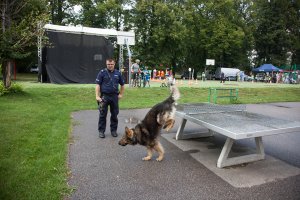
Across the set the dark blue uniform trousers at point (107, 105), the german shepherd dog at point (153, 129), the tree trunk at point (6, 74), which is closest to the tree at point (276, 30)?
the tree trunk at point (6, 74)

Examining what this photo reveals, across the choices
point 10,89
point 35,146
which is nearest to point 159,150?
point 35,146

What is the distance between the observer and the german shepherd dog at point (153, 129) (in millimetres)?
5340

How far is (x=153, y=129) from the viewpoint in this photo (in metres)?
5.36

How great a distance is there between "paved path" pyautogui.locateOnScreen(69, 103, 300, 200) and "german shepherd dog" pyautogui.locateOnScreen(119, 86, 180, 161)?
32cm

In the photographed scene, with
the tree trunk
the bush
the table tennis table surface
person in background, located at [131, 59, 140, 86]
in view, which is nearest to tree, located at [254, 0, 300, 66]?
person in background, located at [131, 59, 140, 86]

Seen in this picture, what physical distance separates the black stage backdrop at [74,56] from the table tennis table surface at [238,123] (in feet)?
54.0

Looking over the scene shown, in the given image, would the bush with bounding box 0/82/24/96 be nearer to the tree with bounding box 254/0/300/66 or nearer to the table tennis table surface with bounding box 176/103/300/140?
the table tennis table surface with bounding box 176/103/300/140

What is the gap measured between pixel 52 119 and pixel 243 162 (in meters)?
6.12

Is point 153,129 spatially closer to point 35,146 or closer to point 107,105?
point 107,105

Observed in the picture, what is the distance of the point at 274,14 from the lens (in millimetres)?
57875

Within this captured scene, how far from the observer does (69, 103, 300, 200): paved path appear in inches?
158

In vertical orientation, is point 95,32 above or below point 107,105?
above

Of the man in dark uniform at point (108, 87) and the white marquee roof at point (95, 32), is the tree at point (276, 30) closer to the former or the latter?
the white marquee roof at point (95, 32)

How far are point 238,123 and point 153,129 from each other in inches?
66.0
